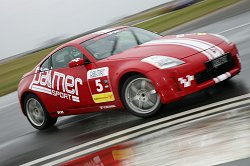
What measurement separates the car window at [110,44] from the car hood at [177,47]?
0.27 meters

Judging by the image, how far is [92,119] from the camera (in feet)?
28.3

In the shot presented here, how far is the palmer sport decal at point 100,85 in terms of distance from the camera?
7387 millimetres

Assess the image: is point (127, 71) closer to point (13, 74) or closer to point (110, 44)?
point (110, 44)

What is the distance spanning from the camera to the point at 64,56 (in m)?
8.43

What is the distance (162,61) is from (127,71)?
531 millimetres

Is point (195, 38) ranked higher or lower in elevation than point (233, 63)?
higher

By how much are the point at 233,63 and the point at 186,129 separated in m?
1.85

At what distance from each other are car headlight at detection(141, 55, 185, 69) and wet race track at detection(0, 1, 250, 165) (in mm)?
715

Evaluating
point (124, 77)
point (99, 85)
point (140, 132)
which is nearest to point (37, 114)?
point (99, 85)

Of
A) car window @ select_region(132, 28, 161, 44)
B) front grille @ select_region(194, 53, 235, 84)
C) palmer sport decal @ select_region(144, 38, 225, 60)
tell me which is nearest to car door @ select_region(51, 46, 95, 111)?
car window @ select_region(132, 28, 161, 44)

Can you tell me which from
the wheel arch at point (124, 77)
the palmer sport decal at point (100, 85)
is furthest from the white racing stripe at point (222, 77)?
the palmer sport decal at point (100, 85)

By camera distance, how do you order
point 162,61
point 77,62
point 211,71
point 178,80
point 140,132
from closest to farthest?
point 140,132
point 178,80
point 162,61
point 211,71
point 77,62

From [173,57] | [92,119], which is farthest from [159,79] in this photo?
[92,119]

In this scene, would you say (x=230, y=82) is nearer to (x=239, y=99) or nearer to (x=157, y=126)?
(x=239, y=99)
